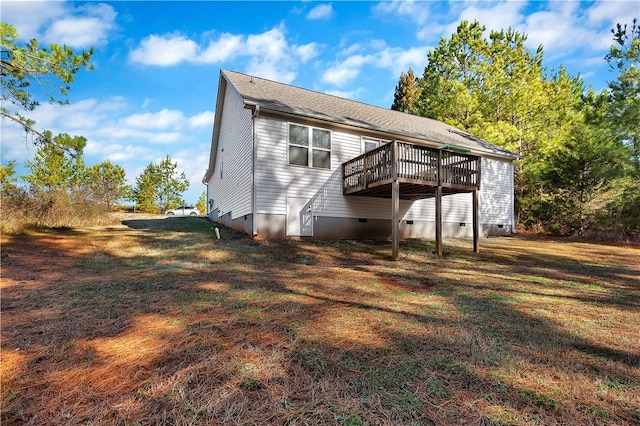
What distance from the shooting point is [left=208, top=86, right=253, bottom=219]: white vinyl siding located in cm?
1141

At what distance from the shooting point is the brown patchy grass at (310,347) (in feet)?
6.88

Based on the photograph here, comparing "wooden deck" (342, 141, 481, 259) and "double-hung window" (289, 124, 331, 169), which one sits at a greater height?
"double-hung window" (289, 124, 331, 169)

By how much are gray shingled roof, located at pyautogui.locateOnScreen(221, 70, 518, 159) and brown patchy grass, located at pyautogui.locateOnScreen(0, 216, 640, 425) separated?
6.78 metres

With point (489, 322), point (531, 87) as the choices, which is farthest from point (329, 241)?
point (531, 87)

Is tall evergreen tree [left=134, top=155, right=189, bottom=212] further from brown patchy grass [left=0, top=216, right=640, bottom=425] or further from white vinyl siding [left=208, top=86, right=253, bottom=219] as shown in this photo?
brown patchy grass [left=0, top=216, right=640, bottom=425]

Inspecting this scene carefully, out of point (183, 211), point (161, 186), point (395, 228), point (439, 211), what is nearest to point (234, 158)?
point (395, 228)

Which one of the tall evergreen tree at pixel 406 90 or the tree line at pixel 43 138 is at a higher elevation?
the tall evergreen tree at pixel 406 90

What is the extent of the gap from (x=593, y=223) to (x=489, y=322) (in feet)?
54.8

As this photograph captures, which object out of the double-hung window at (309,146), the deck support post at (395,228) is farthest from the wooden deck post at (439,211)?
the double-hung window at (309,146)

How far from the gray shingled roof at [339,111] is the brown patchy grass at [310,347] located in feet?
22.2

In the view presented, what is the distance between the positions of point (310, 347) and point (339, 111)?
11667 mm

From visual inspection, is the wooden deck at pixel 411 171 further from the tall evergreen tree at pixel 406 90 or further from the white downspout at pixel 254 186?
the tall evergreen tree at pixel 406 90

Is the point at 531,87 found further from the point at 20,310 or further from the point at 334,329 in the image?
the point at 20,310

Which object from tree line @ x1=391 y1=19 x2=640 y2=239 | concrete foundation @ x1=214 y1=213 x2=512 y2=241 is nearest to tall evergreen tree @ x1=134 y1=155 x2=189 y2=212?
concrete foundation @ x1=214 y1=213 x2=512 y2=241
